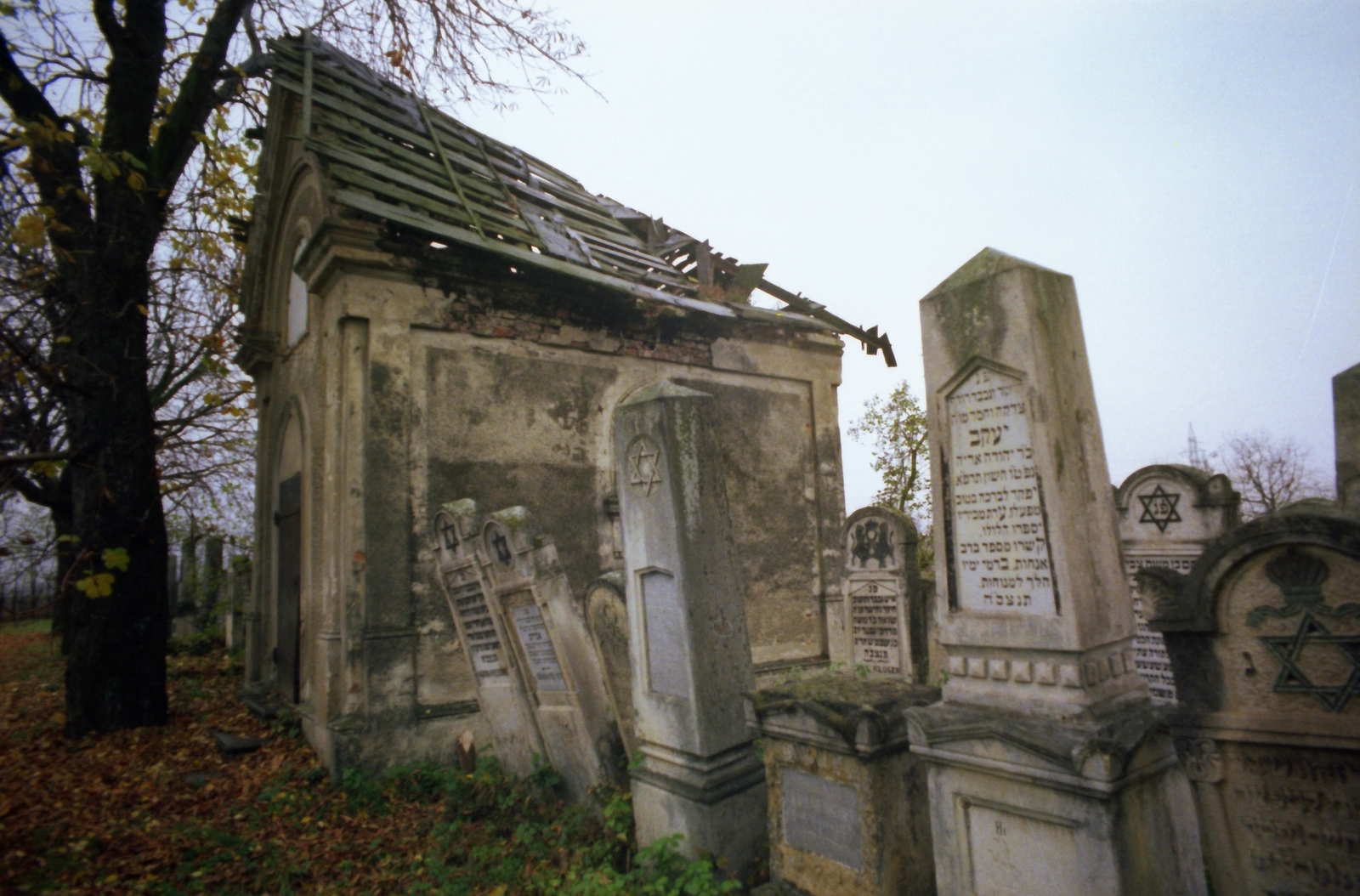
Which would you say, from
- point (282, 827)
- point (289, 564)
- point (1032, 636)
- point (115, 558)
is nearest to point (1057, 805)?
point (1032, 636)

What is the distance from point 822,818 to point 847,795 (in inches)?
8.4

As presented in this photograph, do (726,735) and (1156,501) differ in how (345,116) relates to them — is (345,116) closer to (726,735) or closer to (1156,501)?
(726,735)

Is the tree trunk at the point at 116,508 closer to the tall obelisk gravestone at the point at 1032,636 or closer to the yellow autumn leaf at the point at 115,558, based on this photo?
the yellow autumn leaf at the point at 115,558

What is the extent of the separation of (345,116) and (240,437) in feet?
28.2

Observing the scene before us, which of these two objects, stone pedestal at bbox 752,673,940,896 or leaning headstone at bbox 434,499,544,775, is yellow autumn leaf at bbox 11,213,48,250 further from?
stone pedestal at bbox 752,673,940,896

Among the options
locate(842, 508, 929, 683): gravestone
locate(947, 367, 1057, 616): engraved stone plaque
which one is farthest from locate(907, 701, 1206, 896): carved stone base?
locate(842, 508, 929, 683): gravestone

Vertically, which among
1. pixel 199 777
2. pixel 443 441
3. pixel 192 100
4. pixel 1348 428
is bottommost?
pixel 199 777

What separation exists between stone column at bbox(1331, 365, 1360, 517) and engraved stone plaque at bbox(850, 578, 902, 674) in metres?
3.76

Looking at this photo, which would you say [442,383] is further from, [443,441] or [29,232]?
[29,232]

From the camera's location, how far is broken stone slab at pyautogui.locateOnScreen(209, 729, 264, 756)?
7.06 metres

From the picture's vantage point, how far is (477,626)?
6.07 metres

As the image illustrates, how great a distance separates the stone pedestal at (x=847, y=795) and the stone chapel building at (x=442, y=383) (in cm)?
377

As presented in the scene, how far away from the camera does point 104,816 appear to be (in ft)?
16.9

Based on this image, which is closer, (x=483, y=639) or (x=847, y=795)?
(x=847, y=795)
